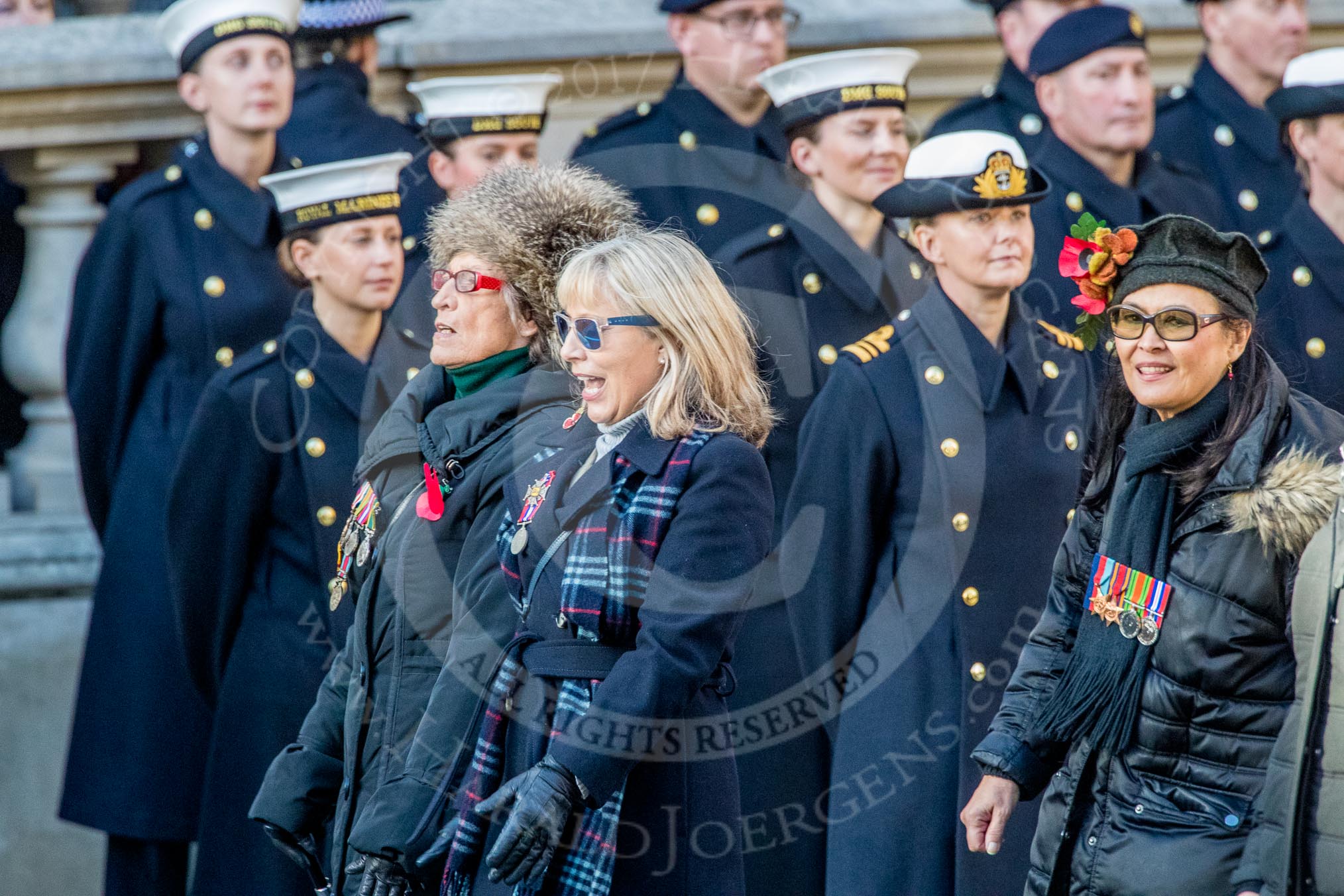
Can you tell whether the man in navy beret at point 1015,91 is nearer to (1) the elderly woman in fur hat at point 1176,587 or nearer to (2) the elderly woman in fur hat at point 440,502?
(2) the elderly woman in fur hat at point 440,502

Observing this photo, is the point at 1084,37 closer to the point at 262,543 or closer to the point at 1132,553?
the point at 262,543

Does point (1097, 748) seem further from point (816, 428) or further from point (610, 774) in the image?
point (816, 428)

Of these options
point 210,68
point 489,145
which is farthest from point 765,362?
point 210,68

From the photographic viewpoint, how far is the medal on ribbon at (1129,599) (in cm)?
363

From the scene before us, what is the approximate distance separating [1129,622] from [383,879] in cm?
137

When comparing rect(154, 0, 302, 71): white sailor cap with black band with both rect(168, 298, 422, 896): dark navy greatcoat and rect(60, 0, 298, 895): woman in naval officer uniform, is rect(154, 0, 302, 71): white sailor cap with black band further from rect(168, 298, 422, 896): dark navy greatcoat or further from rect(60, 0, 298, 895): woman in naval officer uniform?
rect(168, 298, 422, 896): dark navy greatcoat

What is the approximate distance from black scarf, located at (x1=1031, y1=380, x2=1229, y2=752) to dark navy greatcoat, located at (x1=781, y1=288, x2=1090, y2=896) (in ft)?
3.42

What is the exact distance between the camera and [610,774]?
3500mm

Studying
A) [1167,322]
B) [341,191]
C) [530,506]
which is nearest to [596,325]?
[530,506]

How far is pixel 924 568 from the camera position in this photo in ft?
15.9

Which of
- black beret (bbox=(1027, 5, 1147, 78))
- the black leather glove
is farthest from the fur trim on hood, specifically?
black beret (bbox=(1027, 5, 1147, 78))

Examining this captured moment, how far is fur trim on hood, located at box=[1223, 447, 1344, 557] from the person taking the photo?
3.48 metres

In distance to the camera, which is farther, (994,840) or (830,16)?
(830,16)

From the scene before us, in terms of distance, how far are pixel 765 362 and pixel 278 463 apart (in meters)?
1.23
